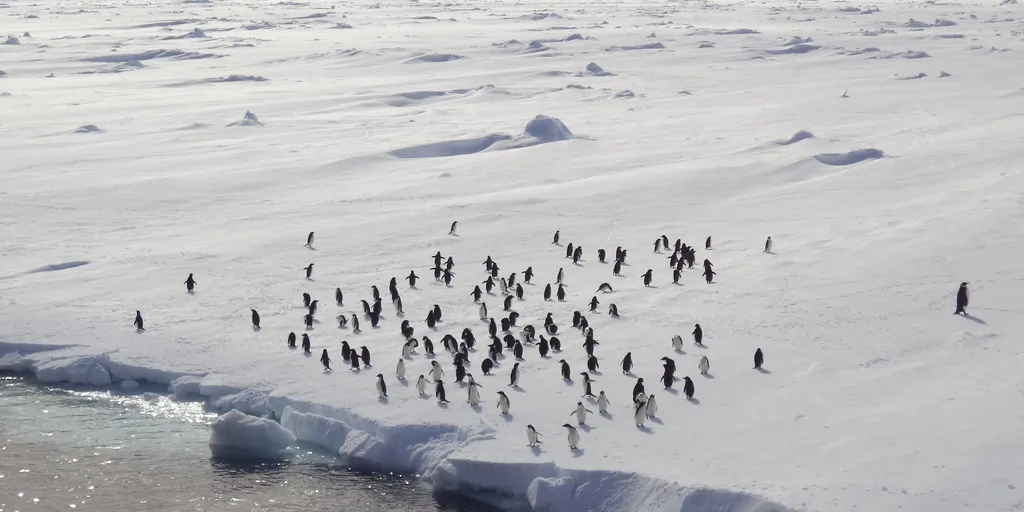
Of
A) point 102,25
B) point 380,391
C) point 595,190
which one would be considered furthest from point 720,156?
point 102,25

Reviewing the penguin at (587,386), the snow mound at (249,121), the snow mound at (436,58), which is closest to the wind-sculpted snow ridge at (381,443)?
the penguin at (587,386)

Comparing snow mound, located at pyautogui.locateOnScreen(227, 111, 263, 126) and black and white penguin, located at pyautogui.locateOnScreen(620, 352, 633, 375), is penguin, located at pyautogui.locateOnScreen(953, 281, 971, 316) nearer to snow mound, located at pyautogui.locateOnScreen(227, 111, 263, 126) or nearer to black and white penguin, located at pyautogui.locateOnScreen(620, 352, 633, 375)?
black and white penguin, located at pyautogui.locateOnScreen(620, 352, 633, 375)

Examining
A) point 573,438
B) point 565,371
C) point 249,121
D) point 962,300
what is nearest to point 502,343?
point 565,371

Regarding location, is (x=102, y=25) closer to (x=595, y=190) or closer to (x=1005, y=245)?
(x=595, y=190)

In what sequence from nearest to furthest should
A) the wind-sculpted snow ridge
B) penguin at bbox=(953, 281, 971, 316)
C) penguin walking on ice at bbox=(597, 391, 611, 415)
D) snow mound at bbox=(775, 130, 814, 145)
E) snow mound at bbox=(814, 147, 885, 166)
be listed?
the wind-sculpted snow ridge
penguin walking on ice at bbox=(597, 391, 611, 415)
penguin at bbox=(953, 281, 971, 316)
snow mound at bbox=(814, 147, 885, 166)
snow mound at bbox=(775, 130, 814, 145)

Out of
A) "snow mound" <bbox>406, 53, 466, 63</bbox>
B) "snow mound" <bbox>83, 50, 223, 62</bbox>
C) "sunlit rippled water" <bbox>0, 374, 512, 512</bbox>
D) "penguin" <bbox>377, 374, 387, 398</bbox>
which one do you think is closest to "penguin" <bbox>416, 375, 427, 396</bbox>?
"penguin" <bbox>377, 374, 387, 398</bbox>

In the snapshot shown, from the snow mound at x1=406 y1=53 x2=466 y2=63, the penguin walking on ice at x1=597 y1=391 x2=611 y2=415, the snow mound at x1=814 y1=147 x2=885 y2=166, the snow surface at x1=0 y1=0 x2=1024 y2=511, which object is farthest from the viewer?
the snow mound at x1=406 y1=53 x2=466 y2=63

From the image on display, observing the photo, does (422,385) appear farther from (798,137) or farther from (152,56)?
(152,56)

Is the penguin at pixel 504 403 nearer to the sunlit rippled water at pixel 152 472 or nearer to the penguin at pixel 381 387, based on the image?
the sunlit rippled water at pixel 152 472
